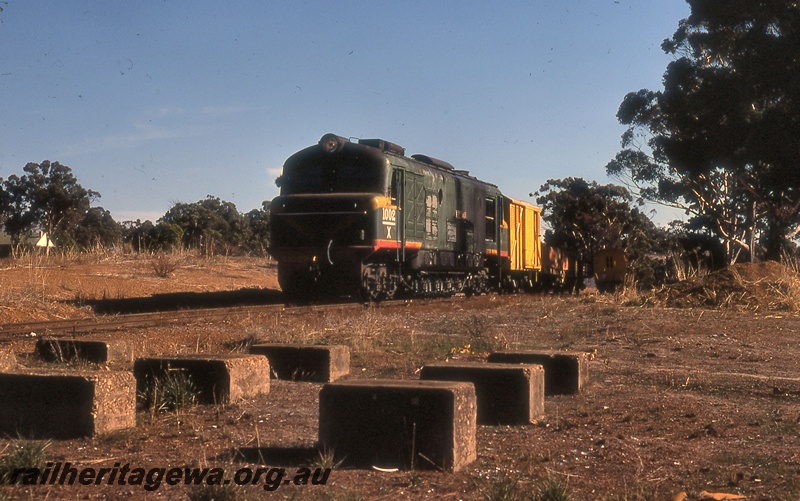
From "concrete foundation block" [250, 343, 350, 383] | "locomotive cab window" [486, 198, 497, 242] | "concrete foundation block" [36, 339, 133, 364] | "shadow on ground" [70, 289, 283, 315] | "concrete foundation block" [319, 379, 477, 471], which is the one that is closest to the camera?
"concrete foundation block" [319, 379, 477, 471]

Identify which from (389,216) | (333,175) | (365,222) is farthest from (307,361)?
(333,175)

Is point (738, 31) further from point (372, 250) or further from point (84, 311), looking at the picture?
point (84, 311)

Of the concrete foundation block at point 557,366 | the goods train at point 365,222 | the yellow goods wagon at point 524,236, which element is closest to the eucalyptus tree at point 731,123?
the yellow goods wagon at point 524,236

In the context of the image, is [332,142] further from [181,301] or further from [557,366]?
[557,366]

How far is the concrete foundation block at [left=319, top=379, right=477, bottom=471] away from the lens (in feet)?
14.2

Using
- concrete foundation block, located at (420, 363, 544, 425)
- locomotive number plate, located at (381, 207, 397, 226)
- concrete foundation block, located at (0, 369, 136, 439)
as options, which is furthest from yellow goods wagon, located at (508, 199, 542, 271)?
concrete foundation block, located at (0, 369, 136, 439)

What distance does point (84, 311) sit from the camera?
14328 millimetres

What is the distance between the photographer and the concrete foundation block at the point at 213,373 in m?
5.78

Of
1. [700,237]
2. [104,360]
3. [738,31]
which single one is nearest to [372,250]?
[104,360]

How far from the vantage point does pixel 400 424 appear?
4.44 metres

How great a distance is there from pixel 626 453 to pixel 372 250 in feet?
40.2

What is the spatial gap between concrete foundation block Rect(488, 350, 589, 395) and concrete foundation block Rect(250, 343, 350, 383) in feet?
4.05

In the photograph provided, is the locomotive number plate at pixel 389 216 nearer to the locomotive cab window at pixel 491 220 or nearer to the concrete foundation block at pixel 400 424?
the locomotive cab window at pixel 491 220

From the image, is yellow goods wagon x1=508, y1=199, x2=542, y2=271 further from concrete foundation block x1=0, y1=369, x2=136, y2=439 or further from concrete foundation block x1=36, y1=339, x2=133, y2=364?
concrete foundation block x1=0, y1=369, x2=136, y2=439
